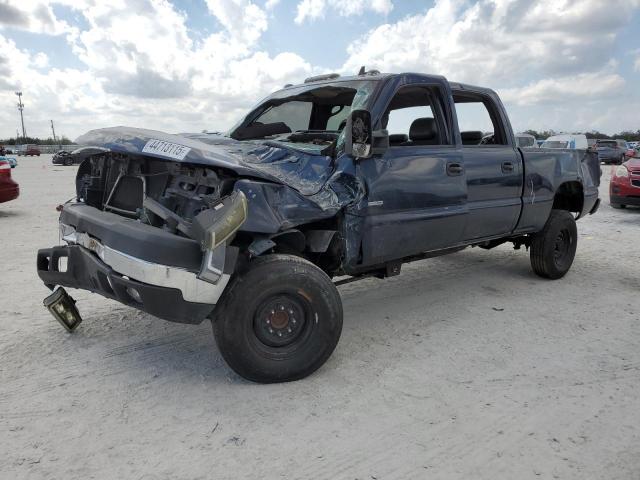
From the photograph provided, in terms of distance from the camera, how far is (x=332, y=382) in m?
3.20

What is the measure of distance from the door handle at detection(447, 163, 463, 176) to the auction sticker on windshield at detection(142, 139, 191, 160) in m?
2.22

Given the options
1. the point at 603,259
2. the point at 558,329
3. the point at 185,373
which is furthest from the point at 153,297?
the point at 603,259

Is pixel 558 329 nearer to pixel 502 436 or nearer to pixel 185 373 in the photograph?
pixel 502 436

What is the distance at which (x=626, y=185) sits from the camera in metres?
10.8

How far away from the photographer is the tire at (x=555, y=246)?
18.2 feet

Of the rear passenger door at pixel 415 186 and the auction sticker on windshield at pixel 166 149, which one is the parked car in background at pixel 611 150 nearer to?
the rear passenger door at pixel 415 186

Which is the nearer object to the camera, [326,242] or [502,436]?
[502,436]

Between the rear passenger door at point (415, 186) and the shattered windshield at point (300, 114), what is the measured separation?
0.47 meters

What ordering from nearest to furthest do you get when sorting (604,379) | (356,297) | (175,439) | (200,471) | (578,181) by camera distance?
(200,471) < (175,439) < (604,379) < (356,297) < (578,181)

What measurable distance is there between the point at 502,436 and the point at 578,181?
416 cm

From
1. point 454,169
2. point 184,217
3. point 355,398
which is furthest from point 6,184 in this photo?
point 355,398

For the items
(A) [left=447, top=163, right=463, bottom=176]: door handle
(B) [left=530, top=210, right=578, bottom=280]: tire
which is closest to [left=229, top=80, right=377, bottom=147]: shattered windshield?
(A) [left=447, top=163, right=463, bottom=176]: door handle

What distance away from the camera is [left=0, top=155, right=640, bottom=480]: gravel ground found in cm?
242

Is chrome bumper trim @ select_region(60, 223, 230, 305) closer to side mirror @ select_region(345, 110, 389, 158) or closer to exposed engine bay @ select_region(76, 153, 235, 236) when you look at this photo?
exposed engine bay @ select_region(76, 153, 235, 236)
